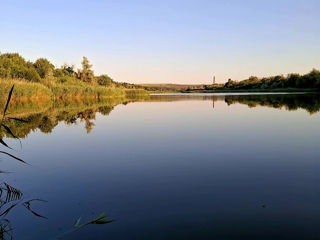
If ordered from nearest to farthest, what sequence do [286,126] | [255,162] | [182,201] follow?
1. [182,201]
2. [255,162]
3. [286,126]

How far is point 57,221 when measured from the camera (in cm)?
396

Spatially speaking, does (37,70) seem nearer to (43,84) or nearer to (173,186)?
(43,84)

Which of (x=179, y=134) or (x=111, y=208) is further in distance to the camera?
(x=179, y=134)

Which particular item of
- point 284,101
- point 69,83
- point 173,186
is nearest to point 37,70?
point 69,83

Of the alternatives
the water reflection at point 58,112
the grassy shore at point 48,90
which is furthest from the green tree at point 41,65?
the water reflection at point 58,112

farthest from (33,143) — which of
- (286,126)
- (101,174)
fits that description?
(286,126)

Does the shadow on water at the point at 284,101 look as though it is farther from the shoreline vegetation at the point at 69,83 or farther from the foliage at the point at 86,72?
the foliage at the point at 86,72

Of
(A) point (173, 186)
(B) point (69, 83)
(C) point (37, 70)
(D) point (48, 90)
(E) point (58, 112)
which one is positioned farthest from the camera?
(C) point (37, 70)

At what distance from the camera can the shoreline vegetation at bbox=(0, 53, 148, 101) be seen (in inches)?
1125

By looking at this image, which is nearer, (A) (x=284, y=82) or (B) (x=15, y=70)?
(B) (x=15, y=70)

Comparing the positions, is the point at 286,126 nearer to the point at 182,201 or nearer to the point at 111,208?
the point at 182,201

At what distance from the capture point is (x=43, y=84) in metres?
37.8

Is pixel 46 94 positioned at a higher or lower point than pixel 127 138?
higher

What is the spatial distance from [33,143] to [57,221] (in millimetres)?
6652
